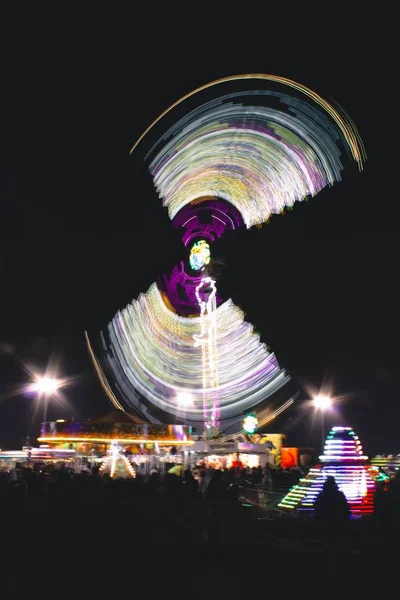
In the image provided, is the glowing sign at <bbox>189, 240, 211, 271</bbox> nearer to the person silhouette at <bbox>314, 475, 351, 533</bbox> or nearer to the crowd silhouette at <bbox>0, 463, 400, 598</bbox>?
the crowd silhouette at <bbox>0, 463, 400, 598</bbox>

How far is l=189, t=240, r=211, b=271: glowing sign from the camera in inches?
1601

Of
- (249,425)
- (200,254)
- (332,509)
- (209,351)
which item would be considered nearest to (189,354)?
(209,351)

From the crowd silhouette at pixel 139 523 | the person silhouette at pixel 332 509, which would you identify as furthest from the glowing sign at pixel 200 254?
the person silhouette at pixel 332 509

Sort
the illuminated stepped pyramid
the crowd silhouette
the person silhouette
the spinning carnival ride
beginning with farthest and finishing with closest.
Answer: the spinning carnival ride < the illuminated stepped pyramid < the person silhouette < the crowd silhouette

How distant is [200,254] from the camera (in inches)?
1603

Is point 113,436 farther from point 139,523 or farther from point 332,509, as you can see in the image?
point 332,509

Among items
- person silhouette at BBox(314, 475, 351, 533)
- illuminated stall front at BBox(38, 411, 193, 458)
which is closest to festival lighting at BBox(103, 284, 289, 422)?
illuminated stall front at BBox(38, 411, 193, 458)

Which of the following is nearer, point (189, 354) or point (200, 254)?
point (189, 354)

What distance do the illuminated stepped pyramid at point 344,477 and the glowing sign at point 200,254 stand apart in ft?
88.6

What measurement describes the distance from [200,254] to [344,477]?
92.4 ft

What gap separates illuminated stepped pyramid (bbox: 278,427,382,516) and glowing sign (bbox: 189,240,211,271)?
2701 centimetres

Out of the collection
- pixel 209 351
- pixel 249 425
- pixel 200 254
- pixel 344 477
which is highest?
pixel 200 254

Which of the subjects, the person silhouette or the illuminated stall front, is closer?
the person silhouette

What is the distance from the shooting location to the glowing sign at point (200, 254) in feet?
133
